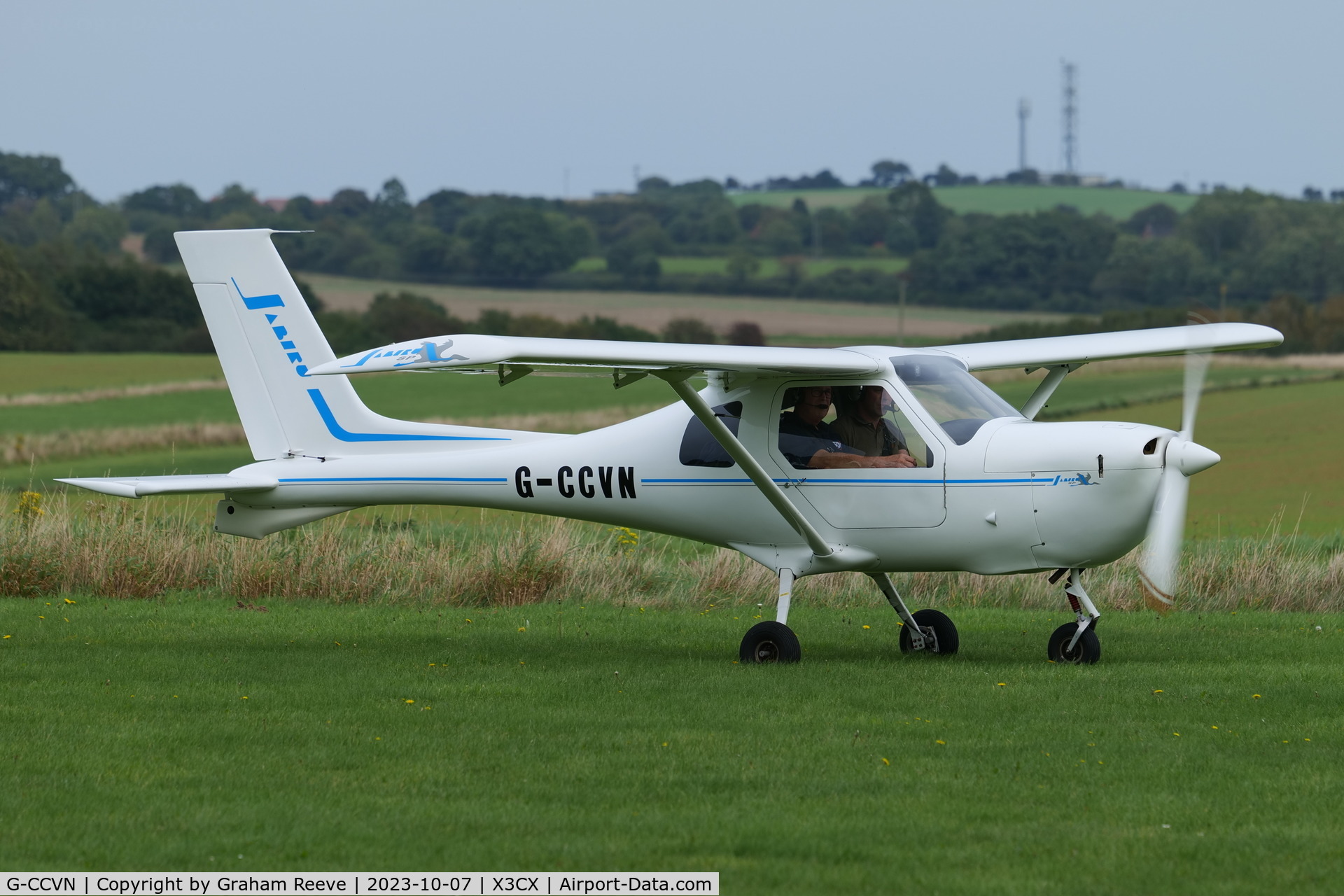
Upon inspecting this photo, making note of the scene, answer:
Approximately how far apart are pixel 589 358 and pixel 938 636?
389cm

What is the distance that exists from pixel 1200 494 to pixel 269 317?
993 inches

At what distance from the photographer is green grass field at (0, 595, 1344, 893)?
6.18m

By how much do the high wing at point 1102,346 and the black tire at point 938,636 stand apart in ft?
6.57

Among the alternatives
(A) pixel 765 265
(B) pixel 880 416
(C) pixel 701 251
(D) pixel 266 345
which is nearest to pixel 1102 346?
(B) pixel 880 416

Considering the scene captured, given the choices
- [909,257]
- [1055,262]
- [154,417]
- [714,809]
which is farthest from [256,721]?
[909,257]

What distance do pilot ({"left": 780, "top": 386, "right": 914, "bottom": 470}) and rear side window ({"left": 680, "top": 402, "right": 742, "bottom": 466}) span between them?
36 cm

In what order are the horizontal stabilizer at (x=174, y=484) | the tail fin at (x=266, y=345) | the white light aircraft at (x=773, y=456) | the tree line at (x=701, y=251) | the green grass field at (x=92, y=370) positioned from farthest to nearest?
the tree line at (x=701, y=251) < the green grass field at (x=92, y=370) < the tail fin at (x=266, y=345) < the horizontal stabilizer at (x=174, y=484) < the white light aircraft at (x=773, y=456)

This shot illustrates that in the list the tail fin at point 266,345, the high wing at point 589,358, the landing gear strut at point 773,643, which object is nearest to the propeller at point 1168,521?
the high wing at point 589,358

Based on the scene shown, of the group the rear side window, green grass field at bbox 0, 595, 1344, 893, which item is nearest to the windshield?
the rear side window

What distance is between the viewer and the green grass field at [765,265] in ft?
340

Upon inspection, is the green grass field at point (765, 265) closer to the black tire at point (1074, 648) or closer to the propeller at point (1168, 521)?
the black tire at point (1074, 648)

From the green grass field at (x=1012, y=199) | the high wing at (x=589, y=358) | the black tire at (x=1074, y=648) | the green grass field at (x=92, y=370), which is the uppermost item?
the green grass field at (x=1012, y=199)

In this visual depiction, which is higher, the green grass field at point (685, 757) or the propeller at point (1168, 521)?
the propeller at point (1168, 521)

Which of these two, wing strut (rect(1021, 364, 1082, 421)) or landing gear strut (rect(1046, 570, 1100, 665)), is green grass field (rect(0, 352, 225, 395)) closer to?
wing strut (rect(1021, 364, 1082, 421))
